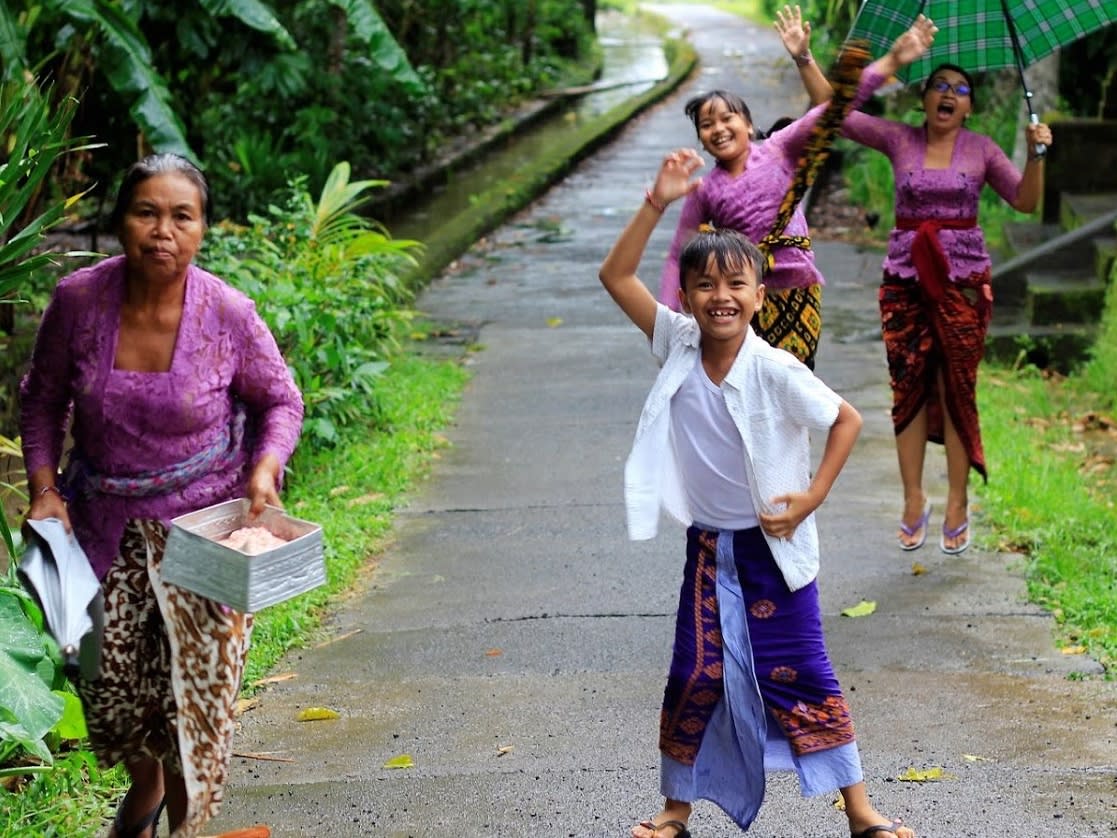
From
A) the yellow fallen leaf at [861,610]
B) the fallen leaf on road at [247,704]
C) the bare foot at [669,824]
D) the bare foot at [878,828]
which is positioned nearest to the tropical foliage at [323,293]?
the fallen leaf on road at [247,704]

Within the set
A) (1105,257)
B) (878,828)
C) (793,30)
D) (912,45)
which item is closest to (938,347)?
(793,30)

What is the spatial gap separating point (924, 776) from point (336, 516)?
3.27 metres

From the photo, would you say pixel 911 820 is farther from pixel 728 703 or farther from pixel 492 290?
pixel 492 290

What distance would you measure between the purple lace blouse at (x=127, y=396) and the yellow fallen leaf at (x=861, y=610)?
2.57m

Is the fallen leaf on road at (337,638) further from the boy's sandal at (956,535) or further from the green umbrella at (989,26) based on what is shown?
the green umbrella at (989,26)

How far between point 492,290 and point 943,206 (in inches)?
259

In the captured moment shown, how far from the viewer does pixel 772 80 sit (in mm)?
25453

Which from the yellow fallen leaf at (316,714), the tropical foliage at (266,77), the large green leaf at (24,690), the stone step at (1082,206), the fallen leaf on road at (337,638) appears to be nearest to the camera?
the large green leaf at (24,690)

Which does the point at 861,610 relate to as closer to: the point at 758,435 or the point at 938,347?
the point at 938,347

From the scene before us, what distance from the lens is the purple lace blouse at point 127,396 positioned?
3.60m

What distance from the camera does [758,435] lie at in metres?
3.78

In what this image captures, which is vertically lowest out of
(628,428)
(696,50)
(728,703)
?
(696,50)

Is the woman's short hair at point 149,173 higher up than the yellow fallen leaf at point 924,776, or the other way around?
the woman's short hair at point 149,173

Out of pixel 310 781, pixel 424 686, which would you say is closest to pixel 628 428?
pixel 424 686
